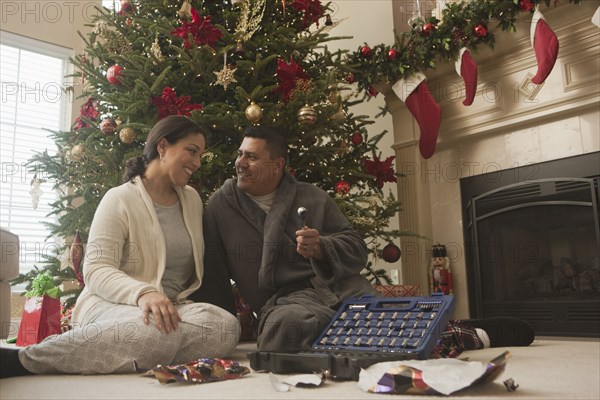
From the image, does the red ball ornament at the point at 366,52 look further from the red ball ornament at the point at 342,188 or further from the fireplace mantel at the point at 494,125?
the red ball ornament at the point at 342,188

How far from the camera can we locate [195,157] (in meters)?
1.72

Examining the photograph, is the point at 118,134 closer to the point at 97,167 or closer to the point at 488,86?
the point at 97,167

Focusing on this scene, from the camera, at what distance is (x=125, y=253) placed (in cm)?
158

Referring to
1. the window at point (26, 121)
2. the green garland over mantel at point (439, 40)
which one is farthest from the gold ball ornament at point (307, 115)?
the window at point (26, 121)

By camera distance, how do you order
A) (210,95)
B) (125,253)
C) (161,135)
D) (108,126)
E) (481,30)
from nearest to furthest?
(125,253) → (161,135) → (108,126) → (210,95) → (481,30)

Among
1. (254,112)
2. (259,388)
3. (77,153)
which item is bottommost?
(259,388)

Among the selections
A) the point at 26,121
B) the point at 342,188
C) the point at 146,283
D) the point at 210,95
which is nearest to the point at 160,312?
the point at 146,283

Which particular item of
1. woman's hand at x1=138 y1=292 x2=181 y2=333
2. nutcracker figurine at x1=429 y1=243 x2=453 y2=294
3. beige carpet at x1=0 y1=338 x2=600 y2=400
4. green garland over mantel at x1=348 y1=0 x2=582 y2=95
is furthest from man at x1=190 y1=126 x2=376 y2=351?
nutcracker figurine at x1=429 y1=243 x2=453 y2=294

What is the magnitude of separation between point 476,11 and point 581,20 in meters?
0.48

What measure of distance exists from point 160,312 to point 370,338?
0.51 metres

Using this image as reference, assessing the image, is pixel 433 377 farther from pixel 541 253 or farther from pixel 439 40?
pixel 439 40

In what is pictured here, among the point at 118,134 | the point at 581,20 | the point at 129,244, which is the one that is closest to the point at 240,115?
the point at 118,134

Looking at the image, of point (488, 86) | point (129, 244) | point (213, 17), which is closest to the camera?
point (129, 244)

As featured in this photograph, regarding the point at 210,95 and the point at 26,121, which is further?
the point at 26,121
